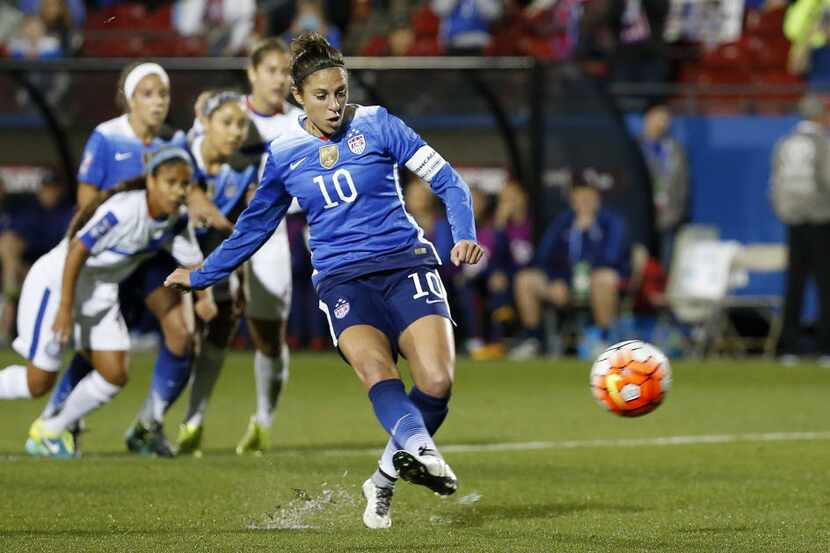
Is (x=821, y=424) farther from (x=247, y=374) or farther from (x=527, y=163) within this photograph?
(x=527, y=163)

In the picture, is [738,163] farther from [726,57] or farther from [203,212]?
[203,212]

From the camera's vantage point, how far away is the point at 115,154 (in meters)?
10.5

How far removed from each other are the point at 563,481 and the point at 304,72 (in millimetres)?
2849

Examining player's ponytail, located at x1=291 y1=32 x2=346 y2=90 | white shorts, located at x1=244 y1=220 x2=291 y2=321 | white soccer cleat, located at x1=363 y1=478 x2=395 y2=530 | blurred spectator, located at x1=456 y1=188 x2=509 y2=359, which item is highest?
player's ponytail, located at x1=291 y1=32 x2=346 y2=90

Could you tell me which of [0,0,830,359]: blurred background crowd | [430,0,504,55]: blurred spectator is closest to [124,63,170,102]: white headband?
[0,0,830,359]: blurred background crowd

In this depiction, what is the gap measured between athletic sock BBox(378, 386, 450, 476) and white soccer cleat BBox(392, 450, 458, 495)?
57 centimetres

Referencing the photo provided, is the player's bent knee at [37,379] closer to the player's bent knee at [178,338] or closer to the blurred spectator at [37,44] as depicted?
the player's bent knee at [178,338]

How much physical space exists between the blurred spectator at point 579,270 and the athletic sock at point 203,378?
813cm

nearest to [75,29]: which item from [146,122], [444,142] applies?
[444,142]

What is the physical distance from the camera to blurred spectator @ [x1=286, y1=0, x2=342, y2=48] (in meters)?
19.3

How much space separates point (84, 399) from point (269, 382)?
1.19 metres

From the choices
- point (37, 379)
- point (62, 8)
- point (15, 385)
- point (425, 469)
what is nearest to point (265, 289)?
point (37, 379)

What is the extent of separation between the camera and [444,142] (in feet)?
61.0

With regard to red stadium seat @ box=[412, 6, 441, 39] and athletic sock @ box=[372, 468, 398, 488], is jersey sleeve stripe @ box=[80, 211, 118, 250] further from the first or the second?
red stadium seat @ box=[412, 6, 441, 39]
